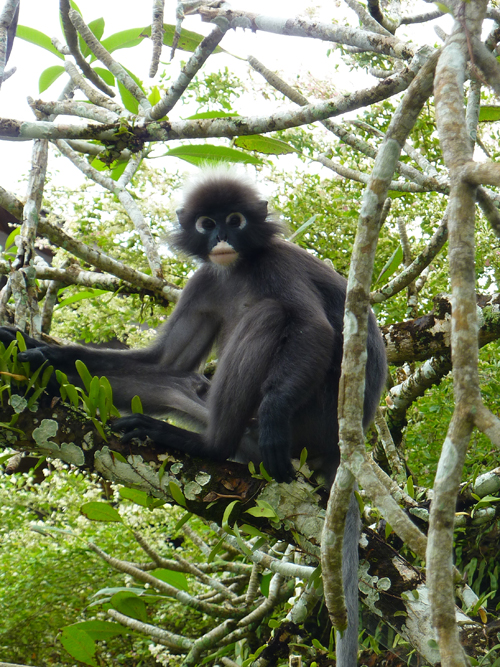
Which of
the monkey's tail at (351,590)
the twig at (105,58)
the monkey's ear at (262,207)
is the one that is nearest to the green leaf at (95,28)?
the twig at (105,58)

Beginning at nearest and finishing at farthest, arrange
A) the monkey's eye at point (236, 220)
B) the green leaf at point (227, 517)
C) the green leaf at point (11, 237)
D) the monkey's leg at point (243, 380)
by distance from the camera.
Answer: the green leaf at point (227, 517), the monkey's leg at point (243, 380), the monkey's eye at point (236, 220), the green leaf at point (11, 237)

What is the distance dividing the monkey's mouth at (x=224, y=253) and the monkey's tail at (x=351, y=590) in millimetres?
1250

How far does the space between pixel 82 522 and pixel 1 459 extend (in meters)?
1.74

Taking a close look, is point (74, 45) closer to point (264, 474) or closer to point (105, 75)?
point (105, 75)

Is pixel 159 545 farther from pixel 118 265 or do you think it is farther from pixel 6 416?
pixel 6 416

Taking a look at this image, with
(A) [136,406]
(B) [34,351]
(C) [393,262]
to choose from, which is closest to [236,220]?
(C) [393,262]

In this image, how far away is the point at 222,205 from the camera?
2.92 m

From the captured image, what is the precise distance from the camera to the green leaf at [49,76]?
291 cm

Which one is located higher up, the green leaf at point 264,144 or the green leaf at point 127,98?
the green leaf at point 127,98

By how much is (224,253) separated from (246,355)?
2.06 ft

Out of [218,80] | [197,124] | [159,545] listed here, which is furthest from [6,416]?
[218,80]

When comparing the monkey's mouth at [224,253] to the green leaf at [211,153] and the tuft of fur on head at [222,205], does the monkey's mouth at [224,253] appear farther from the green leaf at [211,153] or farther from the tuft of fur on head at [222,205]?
the green leaf at [211,153]

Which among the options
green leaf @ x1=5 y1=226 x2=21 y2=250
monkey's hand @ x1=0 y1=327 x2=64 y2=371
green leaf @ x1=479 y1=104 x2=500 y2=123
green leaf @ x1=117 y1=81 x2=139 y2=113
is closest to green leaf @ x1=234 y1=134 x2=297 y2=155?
green leaf @ x1=117 y1=81 x2=139 y2=113

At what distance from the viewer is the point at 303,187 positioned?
4195mm
